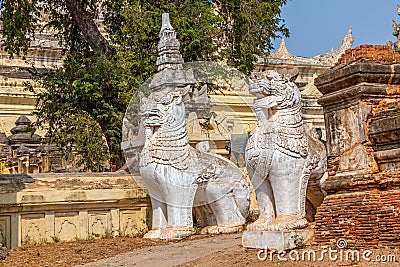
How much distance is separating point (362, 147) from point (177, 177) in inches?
146

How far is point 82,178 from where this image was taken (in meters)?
11.2

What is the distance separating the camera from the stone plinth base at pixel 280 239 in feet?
22.1

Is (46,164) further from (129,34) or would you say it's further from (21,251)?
(21,251)

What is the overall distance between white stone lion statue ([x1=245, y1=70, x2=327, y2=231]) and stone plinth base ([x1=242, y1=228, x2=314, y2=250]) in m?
0.23

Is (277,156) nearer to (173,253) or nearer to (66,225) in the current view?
(173,253)

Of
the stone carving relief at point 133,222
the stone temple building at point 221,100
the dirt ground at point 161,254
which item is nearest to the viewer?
the dirt ground at point 161,254

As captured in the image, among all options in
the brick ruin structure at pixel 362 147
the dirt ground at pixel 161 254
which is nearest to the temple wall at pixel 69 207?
the dirt ground at pixel 161 254

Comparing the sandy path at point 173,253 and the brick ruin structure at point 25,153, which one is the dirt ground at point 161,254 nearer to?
the sandy path at point 173,253

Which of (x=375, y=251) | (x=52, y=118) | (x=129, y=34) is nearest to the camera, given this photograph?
(x=375, y=251)

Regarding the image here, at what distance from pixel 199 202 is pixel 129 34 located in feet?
16.8

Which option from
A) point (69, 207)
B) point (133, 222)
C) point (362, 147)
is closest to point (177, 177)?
point (133, 222)

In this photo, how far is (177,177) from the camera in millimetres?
9945

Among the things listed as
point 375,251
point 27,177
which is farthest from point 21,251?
point 375,251

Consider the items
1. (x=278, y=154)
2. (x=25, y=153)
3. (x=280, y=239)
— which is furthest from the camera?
(x=25, y=153)
